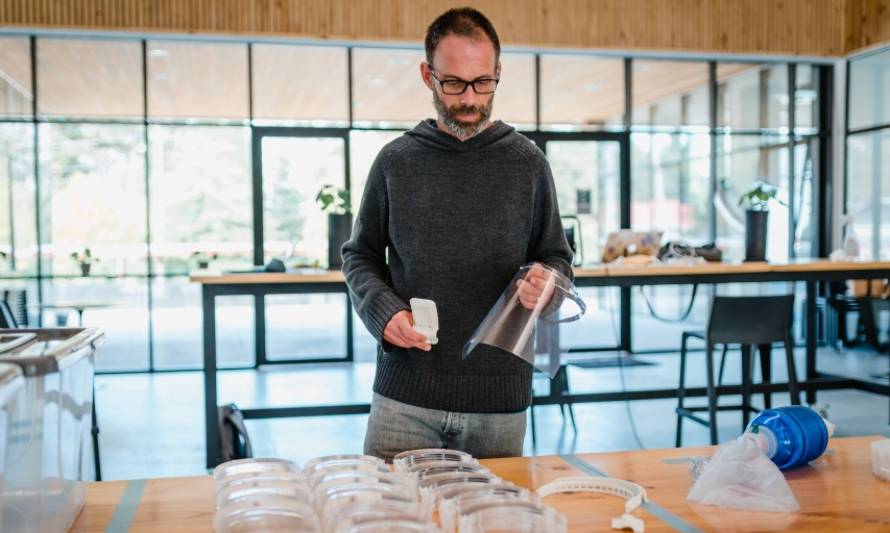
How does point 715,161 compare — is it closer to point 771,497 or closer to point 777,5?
point 777,5

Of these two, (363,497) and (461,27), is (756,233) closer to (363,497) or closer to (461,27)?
(461,27)

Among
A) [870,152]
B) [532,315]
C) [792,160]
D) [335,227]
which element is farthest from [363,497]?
[870,152]

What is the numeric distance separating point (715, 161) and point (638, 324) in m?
2.39

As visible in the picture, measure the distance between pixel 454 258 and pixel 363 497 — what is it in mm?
708

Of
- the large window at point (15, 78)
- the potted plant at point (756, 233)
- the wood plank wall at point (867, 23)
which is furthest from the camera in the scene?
the wood plank wall at point (867, 23)

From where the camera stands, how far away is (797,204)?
9500 mm

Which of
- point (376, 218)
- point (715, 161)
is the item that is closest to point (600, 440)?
point (376, 218)

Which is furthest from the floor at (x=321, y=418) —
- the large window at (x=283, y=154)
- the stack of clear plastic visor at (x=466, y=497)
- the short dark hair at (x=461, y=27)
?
the stack of clear plastic visor at (x=466, y=497)

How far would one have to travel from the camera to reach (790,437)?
141 cm

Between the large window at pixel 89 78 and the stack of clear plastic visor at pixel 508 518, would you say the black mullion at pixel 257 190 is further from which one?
the stack of clear plastic visor at pixel 508 518

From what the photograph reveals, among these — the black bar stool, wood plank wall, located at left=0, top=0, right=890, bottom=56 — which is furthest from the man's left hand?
wood plank wall, located at left=0, top=0, right=890, bottom=56

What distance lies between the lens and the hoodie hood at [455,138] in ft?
5.40

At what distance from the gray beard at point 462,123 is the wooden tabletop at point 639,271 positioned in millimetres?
2654

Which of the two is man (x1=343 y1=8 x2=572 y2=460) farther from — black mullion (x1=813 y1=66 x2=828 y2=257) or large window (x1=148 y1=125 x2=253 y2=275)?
black mullion (x1=813 y1=66 x2=828 y2=257)
